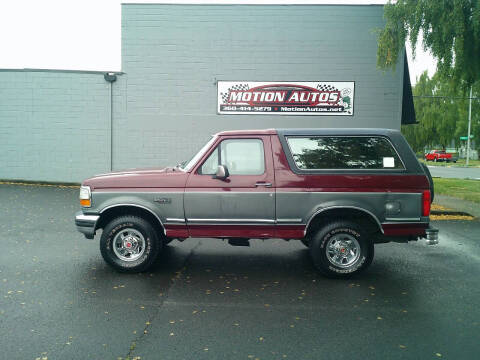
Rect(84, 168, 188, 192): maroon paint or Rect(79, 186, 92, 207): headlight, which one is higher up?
Rect(84, 168, 188, 192): maroon paint

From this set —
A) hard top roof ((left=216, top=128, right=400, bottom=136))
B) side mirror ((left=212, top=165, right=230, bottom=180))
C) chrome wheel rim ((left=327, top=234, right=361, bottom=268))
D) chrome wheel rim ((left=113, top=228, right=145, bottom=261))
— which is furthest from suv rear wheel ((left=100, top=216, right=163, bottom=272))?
chrome wheel rim ((left=327, top=234, right=361, bottom=268))

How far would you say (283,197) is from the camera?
217 inches

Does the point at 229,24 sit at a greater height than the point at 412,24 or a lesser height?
greater

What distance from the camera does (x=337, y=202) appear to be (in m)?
5.46

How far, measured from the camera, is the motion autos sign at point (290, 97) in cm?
1501

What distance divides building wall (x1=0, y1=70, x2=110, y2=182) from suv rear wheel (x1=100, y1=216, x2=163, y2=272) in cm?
1064

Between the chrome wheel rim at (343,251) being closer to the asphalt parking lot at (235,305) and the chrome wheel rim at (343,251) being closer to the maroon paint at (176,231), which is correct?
the asphalt parking lot at (235,305)

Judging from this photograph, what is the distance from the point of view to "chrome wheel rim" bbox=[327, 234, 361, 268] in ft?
18.4

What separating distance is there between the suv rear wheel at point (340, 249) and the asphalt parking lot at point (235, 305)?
174 millimetres

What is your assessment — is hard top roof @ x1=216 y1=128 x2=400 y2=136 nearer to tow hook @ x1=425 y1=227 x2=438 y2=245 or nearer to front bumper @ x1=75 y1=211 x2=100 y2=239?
tow hook @ x1=425 y1=227 x2=438 y2=245

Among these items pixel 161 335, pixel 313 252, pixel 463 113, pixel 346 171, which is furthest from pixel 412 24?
pixel 463 113

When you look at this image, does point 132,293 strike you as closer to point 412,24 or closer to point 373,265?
point 373,265

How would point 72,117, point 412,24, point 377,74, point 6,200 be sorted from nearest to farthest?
point 412,24
point 6,200
point 377,74
point 72,117

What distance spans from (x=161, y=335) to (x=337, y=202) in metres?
2.85
